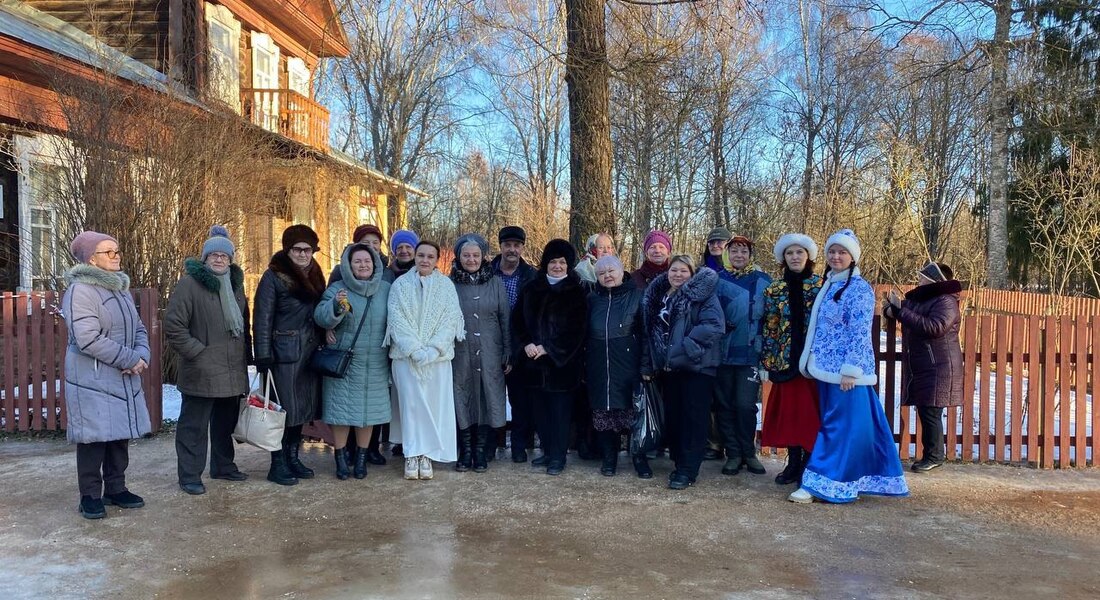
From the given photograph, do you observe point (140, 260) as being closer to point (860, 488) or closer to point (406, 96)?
point (860, 488)

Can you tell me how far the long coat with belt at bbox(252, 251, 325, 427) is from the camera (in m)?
5.43

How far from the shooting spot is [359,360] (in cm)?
566

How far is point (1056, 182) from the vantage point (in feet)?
48.7

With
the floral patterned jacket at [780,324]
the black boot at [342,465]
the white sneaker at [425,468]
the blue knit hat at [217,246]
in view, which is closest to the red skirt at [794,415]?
the floral patterned jacket at [780,324]

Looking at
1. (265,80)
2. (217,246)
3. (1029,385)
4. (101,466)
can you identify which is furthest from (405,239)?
(265,80)

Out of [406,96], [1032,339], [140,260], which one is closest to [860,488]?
[1032,339]

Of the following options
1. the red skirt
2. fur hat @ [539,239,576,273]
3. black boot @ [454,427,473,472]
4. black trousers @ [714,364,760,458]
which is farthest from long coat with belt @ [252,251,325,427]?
the red skirt

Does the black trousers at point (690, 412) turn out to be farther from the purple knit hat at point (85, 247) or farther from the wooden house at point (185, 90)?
the wooden house at point (185, 90)

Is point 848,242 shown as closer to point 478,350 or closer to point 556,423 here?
point 556,423

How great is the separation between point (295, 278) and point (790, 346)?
3510 mm

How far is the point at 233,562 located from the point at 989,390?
Answer: 5554 millimetres

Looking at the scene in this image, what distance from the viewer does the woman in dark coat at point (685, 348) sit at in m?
5.39

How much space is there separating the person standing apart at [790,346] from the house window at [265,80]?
39.7 feet

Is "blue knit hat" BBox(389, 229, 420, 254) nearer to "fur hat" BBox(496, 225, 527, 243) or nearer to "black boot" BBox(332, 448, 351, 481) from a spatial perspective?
"fur hat" BBox(496, 225, 527, 243)
